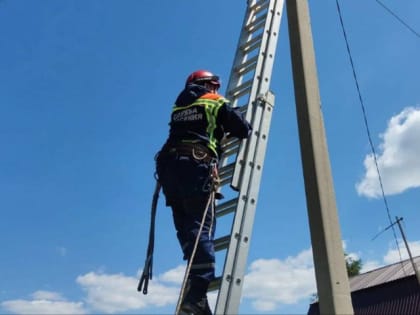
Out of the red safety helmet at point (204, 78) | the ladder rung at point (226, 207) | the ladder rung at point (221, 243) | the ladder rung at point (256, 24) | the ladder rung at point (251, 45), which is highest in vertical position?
the ladder rung at point (256, 24)

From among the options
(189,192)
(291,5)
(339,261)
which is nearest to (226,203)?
(189,192)

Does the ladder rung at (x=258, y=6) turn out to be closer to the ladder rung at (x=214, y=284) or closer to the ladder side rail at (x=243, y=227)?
the ladder side rail at (x=243, y=227)

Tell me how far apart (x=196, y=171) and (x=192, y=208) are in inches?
9.2

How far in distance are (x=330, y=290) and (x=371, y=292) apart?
21.7 meters

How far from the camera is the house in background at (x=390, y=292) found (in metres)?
20.2

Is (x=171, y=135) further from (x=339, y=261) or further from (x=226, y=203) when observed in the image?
(x=339, y=261)

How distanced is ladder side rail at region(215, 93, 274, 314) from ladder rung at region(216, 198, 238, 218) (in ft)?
0.41

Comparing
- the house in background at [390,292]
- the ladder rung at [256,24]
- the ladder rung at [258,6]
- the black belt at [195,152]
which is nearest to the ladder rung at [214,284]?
the black belt at [195,152]

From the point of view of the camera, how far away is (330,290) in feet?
7.18

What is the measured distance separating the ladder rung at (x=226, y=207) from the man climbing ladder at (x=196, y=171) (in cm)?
19

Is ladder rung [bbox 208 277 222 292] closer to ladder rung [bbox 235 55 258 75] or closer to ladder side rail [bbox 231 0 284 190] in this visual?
ladder side rail [bbox 231 0 284 190]

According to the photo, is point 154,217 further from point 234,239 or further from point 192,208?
point 234,239

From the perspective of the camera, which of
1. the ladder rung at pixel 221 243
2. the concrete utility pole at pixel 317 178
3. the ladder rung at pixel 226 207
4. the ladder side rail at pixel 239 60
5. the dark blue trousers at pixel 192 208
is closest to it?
the concrete utility pole at pixel 317 178

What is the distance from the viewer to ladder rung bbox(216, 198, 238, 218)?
3008 mm
